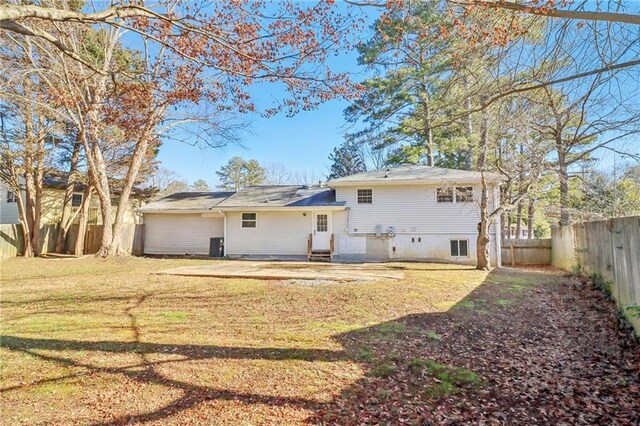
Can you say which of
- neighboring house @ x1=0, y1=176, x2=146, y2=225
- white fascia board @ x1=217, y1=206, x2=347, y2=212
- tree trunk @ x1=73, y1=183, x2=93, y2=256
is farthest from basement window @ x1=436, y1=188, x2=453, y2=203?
neighboring house @ x1=0, y1=176, x2=146, y2=225

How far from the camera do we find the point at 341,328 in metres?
5.25

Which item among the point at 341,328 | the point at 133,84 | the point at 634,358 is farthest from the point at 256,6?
the point at 634,358

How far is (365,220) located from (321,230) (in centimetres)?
206

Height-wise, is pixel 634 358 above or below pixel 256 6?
below

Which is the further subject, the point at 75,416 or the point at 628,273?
the point at 628,273

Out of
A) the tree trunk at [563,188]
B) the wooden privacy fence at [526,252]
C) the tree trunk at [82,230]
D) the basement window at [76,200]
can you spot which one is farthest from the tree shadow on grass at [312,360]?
the basement window at [76,200]

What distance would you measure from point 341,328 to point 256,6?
191 inches

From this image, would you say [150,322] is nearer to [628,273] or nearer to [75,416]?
[75,416]

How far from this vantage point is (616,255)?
632 centimetres

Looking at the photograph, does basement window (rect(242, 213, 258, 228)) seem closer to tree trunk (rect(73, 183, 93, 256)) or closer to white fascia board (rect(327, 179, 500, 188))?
white fascia board (rect(327, 179, 500, 188))

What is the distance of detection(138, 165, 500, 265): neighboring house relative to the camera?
618 inches

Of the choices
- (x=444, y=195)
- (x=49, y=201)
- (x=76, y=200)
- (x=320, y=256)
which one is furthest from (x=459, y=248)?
(x=49, y=201)

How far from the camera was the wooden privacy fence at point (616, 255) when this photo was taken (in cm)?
501

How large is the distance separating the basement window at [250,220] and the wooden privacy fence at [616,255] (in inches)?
495
